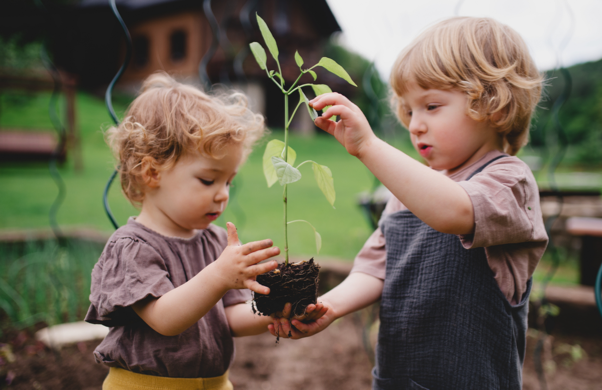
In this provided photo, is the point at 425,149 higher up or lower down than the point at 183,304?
higher up

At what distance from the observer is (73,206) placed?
5316 millimetres

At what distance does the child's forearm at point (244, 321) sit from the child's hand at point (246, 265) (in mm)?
323

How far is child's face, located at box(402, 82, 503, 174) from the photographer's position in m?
1.14

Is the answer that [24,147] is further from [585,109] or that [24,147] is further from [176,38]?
A: [585,109]

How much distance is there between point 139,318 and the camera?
113cm

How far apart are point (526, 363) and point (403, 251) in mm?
1609

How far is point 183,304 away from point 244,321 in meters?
0.32

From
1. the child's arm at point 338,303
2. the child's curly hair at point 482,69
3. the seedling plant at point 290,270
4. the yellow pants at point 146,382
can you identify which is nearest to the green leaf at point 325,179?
the seedling plant at point 290,270

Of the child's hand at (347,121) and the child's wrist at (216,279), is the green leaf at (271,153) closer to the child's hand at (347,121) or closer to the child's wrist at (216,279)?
the child's hand at (347,121)

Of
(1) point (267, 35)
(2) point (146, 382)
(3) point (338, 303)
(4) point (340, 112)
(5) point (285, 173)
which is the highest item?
(1) point (267, 35)

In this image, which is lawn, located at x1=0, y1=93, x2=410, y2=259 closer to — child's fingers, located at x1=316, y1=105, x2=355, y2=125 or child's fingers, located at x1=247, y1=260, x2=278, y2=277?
child's fingers, located at x1=316, y1=105, x2=355, y2=125

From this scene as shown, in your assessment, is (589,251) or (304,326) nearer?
(304,326)

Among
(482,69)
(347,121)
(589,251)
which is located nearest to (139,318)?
(347,121)

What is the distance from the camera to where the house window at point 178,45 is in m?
17.1
